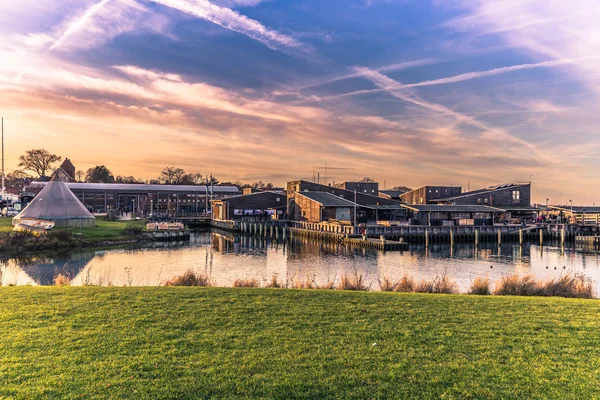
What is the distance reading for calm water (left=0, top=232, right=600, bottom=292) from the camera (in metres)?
24.2

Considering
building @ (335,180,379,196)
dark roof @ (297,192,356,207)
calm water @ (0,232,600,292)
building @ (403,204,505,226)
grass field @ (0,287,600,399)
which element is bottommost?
calm water @ (0,232,600,292)

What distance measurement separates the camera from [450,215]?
57.5 metres

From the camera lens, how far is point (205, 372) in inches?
226


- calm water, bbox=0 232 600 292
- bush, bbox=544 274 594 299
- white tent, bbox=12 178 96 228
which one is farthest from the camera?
white tent, bbox=12 178 96 228

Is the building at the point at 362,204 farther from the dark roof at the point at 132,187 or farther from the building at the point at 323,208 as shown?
the dark roof at the point at 132,187

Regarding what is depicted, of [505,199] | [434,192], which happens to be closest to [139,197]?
[434,192]

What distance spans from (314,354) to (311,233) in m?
49.7

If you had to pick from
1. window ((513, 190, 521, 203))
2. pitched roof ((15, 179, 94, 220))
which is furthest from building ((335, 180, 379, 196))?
pitched roof ((15, 179, 94, 220))

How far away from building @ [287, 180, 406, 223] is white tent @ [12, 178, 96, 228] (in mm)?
32308

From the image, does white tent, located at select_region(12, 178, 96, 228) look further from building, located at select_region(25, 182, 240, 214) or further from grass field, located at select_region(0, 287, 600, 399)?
building, located at select_region(25, 182, 240, 214)

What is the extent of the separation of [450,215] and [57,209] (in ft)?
164

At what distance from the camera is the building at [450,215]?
185ft

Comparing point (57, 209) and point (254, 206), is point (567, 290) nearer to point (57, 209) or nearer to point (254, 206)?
point (57, 209)

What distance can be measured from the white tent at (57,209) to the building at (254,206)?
1070 inches
